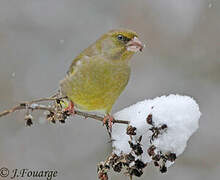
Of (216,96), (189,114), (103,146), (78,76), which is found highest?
(216,96)

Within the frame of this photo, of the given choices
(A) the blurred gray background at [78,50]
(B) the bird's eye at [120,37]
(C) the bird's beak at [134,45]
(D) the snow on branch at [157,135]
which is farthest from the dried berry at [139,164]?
(A) the blurred gray background at [78,50]

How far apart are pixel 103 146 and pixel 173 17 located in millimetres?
2536

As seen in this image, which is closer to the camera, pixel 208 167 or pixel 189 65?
pixel 208 167

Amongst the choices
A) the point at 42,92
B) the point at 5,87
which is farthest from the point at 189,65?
the point at 5,87

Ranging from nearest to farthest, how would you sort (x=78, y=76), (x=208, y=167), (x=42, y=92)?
1. (x=78, y=76)
2. (x=208, y=167)
3. (x=42, y=92)

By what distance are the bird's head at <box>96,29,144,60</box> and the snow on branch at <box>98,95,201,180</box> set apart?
109 centimetres

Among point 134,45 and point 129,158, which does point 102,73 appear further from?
point 129,158

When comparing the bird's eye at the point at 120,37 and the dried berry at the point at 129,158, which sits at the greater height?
the bird's eye at the point at 120,37

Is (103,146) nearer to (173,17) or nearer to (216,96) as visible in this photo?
(216,96)

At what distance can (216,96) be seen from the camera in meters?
6.78

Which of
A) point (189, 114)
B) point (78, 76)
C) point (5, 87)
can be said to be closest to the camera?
point (189, 114)

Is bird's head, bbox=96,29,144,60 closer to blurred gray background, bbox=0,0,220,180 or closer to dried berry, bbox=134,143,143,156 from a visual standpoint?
dried berry, bbox=134,143,143,156

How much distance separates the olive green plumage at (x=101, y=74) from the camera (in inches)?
123

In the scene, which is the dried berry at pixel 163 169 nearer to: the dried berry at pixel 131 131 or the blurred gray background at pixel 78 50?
the dried berry at pixel 131 131
